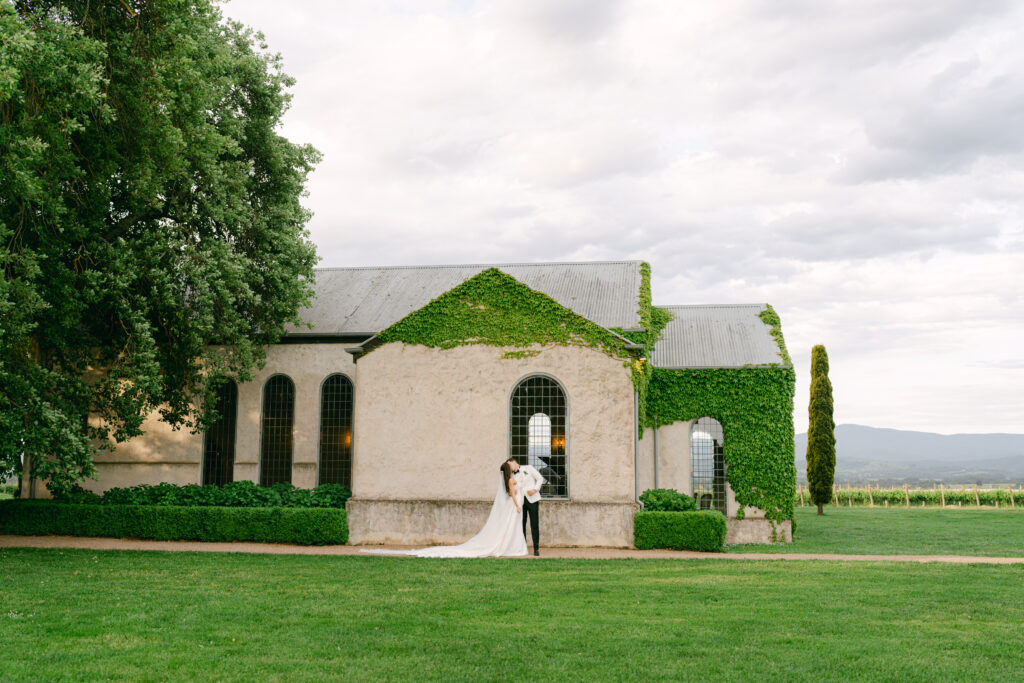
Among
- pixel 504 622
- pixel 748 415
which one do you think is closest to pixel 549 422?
pixel 748 415

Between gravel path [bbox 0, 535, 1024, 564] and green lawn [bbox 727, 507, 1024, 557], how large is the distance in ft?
4.52

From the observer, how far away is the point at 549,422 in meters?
20.9

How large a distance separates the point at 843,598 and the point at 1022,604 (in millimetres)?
2498

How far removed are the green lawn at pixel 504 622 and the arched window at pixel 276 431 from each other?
10.1m

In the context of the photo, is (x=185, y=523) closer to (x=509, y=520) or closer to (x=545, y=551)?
(x=509, y=520)

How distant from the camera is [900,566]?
Answer: 1598 cm

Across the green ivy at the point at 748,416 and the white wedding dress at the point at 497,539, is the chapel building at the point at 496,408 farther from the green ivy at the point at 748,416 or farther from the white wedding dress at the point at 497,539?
the white wedding dress at the point at 497,539

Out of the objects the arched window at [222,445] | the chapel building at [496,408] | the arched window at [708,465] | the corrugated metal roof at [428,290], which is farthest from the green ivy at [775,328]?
the arched window at [222,445]

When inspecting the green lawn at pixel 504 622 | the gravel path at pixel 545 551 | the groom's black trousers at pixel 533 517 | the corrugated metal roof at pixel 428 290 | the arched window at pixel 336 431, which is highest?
the corrugated metal roof at pixel 428 290

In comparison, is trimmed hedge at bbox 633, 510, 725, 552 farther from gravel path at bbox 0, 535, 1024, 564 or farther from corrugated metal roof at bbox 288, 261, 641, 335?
corrugated metal roof at bbox 288, 261, 641, 335

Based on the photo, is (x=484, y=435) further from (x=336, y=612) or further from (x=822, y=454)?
(x=822, y=454)

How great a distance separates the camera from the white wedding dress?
17953 mm

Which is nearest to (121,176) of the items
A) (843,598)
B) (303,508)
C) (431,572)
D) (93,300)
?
(93,300)

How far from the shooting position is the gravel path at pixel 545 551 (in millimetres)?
17547
